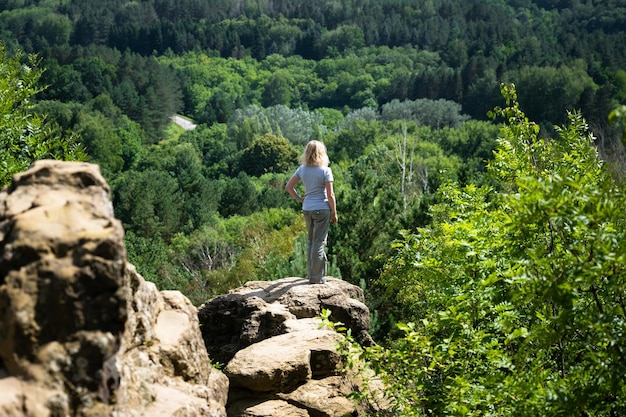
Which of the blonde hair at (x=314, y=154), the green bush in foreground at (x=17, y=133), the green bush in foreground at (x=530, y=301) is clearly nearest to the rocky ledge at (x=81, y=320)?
the green bush in foreground at (x=530, y=301)

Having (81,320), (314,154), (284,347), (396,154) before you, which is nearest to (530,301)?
(284,347)

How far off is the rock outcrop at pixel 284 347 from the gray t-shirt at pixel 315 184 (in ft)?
4.36

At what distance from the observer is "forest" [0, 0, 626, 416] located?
5910 millimetres

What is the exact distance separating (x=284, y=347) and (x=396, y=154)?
4657 cm

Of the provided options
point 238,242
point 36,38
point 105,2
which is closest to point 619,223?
point 238,242

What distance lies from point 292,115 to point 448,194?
98.1 metres

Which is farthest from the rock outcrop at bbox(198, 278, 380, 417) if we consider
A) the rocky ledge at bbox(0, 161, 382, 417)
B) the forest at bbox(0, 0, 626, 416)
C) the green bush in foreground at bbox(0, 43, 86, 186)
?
the green bush in foreground at bbox(0, 43, 86, 186)

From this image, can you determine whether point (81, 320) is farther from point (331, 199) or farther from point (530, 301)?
point (331, 199)

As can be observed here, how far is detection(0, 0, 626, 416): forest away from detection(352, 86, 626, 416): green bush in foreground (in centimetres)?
3

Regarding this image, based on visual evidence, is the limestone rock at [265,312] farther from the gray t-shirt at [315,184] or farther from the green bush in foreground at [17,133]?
the green bush in foreground at [17,133]

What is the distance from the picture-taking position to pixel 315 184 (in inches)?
408

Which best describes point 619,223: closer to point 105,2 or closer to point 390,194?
point 390,194

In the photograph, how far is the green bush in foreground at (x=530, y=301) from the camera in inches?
201

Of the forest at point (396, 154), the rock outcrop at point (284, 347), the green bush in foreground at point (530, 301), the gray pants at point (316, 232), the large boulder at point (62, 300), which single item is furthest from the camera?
the gray pants at point (316, 232)
